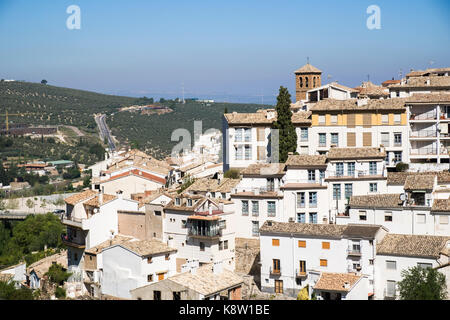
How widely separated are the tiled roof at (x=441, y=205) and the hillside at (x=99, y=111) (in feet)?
294

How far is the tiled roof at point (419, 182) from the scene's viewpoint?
104 feet

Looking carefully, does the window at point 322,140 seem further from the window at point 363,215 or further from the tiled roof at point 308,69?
the tiled roof at point 308,69

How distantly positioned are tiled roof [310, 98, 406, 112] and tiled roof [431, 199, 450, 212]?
30.7ft

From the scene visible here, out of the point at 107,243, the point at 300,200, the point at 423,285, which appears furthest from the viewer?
the point at 107,243

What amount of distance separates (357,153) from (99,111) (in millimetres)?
128971

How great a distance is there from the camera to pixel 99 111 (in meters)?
160

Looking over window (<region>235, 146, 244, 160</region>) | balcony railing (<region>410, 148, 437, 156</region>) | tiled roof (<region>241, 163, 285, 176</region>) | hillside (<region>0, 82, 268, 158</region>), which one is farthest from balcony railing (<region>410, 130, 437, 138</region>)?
hillside (<region>0, 82, 268, 158</region>)

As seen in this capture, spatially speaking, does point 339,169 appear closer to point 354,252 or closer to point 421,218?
point 421,218

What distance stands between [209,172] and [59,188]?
5528 cm

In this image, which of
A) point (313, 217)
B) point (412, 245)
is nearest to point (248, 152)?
point (313, 217)

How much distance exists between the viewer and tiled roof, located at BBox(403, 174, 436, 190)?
31.8 metres

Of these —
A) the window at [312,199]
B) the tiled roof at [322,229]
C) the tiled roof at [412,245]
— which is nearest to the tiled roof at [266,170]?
the window at [312,199]

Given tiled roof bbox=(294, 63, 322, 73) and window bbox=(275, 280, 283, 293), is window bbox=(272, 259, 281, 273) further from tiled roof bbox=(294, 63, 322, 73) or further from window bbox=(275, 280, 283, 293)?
tiled roof bbox=(294, 63, 322, 73)
